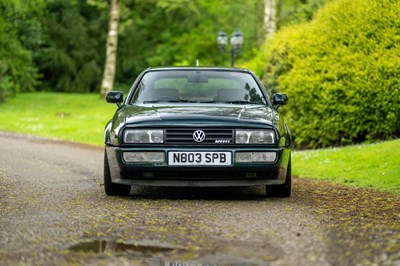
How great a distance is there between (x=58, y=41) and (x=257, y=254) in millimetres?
48236

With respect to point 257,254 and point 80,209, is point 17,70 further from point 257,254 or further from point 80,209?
point 257,254

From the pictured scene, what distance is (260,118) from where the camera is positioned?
27.4 ft

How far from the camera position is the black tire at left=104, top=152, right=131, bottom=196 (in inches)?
337

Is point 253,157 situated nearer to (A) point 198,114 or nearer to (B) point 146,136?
(A) point 198,114

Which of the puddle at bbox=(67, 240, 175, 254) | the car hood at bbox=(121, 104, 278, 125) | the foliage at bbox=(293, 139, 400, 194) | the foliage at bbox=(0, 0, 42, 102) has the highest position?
the puddle at bbox=(67, 240, 175, 254)

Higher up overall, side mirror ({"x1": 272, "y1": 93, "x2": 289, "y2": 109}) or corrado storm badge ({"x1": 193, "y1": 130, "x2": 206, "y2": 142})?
corrado storm badge ({"x1": 193, "y1": 130, "x2": 206, "y2": 142})

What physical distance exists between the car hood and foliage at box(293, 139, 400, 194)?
2477mm

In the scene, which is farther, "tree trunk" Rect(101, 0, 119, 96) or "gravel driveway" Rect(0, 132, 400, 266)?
"tree trunk" Rect(101, 0, 119, 96)

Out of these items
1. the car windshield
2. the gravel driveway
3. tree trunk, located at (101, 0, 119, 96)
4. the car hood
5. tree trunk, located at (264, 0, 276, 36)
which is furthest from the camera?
tree trunk, located at (101, 0, 119, 96)

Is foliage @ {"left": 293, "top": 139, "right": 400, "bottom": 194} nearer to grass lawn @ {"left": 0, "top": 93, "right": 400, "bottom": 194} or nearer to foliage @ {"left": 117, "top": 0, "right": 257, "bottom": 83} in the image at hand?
grass lawn @ {"left": 0, "top": 93, "right": 400, "bottom": 194}

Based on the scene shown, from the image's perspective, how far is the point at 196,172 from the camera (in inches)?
319

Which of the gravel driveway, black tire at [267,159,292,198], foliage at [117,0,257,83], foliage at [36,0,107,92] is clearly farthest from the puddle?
foliage at [36,0,107,92]

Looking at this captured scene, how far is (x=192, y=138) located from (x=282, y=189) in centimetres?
125

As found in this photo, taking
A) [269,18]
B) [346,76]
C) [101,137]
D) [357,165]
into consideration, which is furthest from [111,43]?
[357,165]
